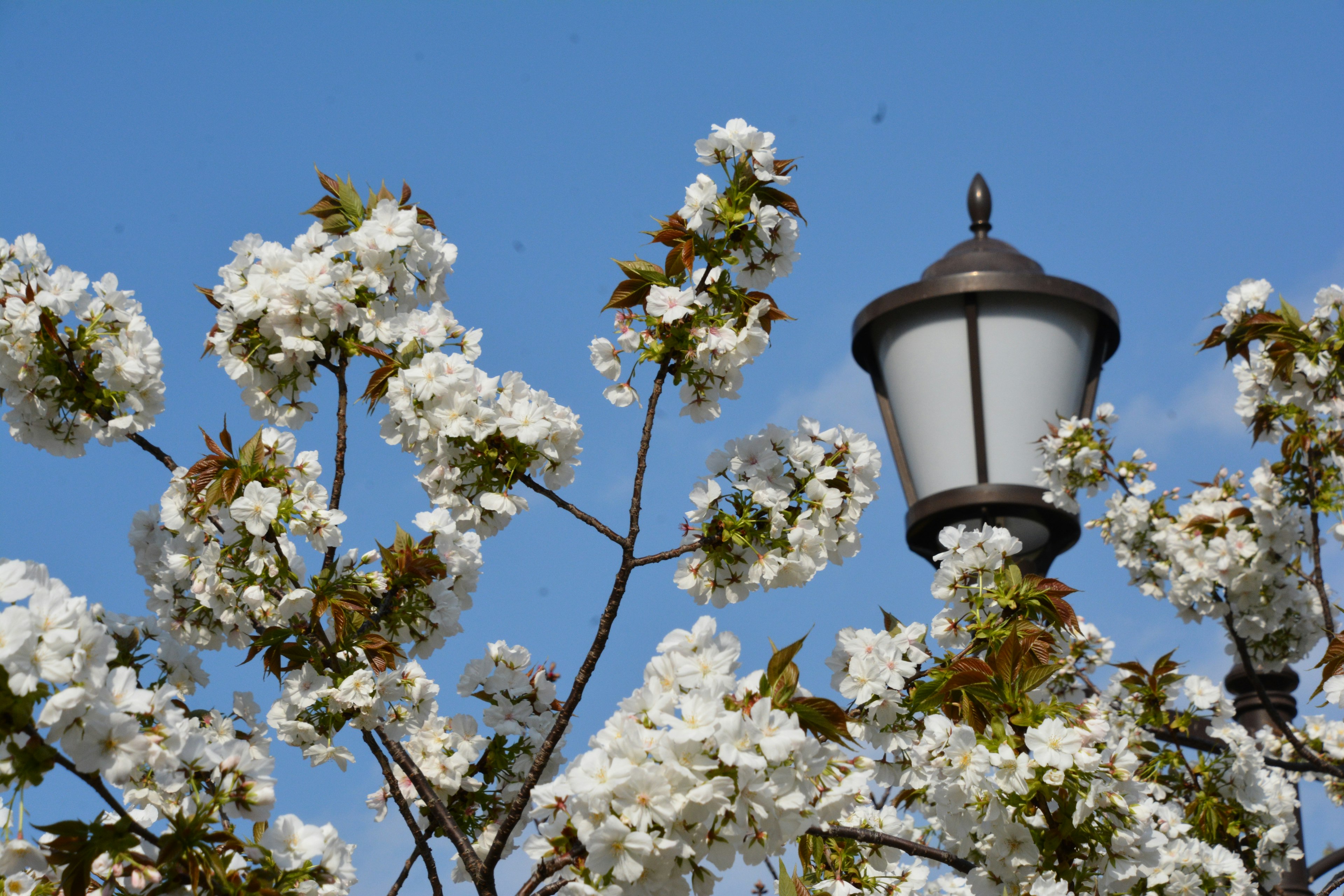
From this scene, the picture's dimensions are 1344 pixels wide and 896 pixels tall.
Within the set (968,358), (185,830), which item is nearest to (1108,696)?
(968,358)

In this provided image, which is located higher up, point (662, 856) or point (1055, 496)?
point (1055, 496)

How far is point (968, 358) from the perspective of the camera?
494 centimetres

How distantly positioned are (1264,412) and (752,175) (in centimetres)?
343

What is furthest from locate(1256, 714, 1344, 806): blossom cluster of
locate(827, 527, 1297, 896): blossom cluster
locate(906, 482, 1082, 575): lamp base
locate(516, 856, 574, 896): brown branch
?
locate(516, 856, 574, 896): brown branch

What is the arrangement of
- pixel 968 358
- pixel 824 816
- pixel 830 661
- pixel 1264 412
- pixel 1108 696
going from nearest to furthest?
pixel 824 816, pixel 830 661, pixel 968 358, pixel 1264 412, pixel 1108 696

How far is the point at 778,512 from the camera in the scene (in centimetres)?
324

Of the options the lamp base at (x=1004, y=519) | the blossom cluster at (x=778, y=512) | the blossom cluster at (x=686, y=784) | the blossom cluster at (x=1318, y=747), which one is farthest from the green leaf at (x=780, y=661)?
the blossom cluster at (x=1318, y=747)

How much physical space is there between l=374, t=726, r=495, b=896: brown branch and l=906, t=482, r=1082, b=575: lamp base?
7.46ft

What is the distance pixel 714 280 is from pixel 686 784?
1776 millimetres

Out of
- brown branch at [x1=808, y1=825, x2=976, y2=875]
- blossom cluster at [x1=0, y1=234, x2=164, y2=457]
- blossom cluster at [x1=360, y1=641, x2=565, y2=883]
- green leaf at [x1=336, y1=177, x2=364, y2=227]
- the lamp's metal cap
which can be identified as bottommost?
brown branch at [x1=808, y1=825, x2=976, y2=875]

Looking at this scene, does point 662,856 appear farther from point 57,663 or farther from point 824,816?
point 57,663

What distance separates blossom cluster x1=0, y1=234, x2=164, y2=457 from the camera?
11.6 ft

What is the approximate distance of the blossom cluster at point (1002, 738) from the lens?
2725mm

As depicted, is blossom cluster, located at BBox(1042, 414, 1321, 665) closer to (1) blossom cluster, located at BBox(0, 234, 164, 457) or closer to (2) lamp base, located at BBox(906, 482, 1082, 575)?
(2) lamp base, located at BBox(906, 482, 1082, 575)
